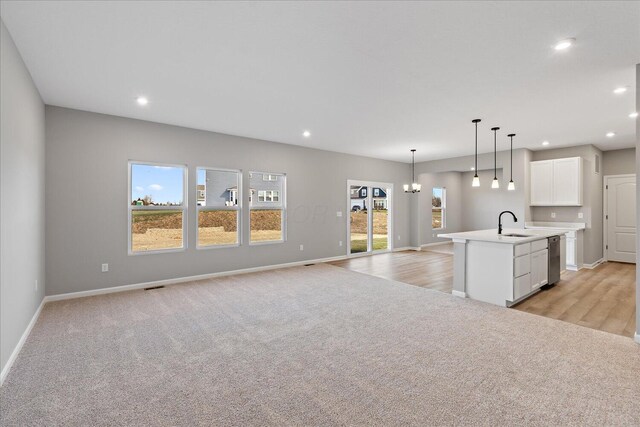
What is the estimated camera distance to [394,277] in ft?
18.6

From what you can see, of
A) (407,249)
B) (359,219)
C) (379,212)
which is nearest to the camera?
(359,219)

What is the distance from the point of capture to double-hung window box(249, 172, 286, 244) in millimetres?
6230

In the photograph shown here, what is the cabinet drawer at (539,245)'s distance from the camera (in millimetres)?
4455

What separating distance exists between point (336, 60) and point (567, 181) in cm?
624

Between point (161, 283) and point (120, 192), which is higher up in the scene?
point (120, 192)

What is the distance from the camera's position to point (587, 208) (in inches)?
257

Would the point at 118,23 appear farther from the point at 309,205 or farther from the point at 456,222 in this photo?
the point at 456,222

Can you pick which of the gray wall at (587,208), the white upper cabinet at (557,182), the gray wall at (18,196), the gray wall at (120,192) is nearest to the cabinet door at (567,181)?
the white upper cabinet at (557,182)

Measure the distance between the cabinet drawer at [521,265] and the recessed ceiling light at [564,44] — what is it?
246cm

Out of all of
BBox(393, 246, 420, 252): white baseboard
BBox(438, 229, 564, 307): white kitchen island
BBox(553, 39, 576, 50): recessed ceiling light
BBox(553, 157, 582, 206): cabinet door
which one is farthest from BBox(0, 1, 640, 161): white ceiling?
BBox(393, 246, 420, 252): white baseboard

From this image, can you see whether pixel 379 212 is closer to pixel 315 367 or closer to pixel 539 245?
pixel 539 245

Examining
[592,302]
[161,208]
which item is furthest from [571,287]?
[161,208]

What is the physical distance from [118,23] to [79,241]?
3377 mm

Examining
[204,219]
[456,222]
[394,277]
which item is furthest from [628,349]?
[456,222]
